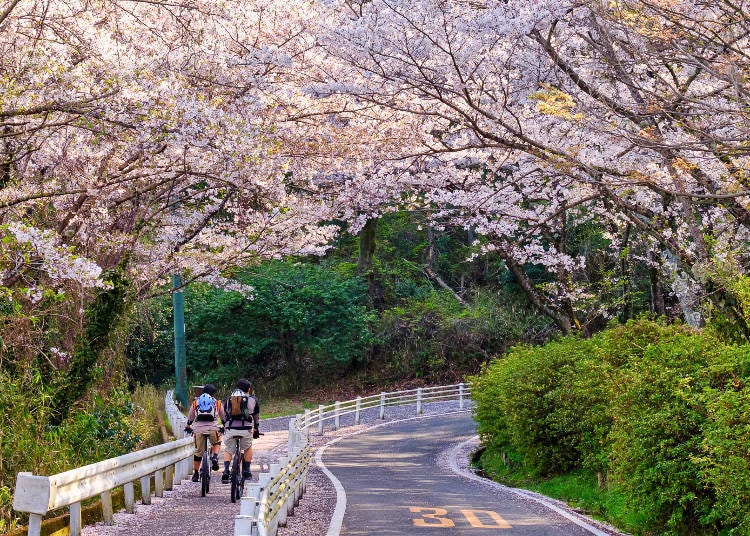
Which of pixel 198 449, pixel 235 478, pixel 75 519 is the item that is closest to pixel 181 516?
pixel 235 478

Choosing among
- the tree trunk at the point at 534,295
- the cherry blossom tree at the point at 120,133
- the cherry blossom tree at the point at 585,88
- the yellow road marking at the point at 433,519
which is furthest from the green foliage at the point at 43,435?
the tree trunk at the point at 534,295

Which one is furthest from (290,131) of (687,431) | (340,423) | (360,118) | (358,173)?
(340,423)

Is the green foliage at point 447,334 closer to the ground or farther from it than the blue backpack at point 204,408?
farther from it

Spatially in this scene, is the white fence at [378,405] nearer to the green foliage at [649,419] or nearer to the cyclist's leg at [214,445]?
the green foliage at [649,419]

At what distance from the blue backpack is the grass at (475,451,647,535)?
5.88 m

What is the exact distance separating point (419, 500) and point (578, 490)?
10.1 feet

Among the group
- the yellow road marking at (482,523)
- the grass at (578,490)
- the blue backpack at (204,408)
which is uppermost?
the blue backpack at (204,408)

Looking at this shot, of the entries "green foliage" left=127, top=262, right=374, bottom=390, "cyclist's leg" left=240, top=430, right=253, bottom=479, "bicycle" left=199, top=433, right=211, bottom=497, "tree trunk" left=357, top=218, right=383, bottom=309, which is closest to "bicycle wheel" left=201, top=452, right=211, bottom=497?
"bicycle" left=199, top=433, right=211, bottom=497

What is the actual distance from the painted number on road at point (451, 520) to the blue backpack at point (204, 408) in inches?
149

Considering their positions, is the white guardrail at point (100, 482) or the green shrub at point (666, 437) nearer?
the white guardrail at point (100, 482)

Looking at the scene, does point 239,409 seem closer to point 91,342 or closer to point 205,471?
point 205,471

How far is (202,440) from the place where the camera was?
46.4ft

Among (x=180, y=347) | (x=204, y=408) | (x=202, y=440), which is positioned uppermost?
(x=180, y=347)

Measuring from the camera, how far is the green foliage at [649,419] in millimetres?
8352
